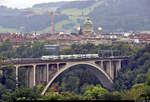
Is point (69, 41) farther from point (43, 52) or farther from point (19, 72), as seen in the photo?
point (19, 72)

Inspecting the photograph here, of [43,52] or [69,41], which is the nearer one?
[43,52]

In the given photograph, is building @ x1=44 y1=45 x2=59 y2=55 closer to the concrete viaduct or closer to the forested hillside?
the forested hillside

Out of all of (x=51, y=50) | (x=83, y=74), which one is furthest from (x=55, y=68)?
(x=51, y=50)

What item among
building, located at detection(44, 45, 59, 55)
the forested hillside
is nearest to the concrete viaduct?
the forested hillside

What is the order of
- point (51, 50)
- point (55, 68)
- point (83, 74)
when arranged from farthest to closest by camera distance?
point (51, 50) → point (83, 74) → point (55, 68)

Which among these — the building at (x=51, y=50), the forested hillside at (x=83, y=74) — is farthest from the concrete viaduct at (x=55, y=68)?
the building at (x=51, y=50)

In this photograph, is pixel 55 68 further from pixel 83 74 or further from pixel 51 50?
pixel 51 50

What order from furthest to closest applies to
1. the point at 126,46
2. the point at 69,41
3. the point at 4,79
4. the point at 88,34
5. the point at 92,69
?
the point at 88,34 < the point at 69,41 < the point at 126,46 < the point at 92,69 < the point at 4,79

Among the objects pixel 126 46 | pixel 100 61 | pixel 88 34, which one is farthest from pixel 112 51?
pixel 88 34
